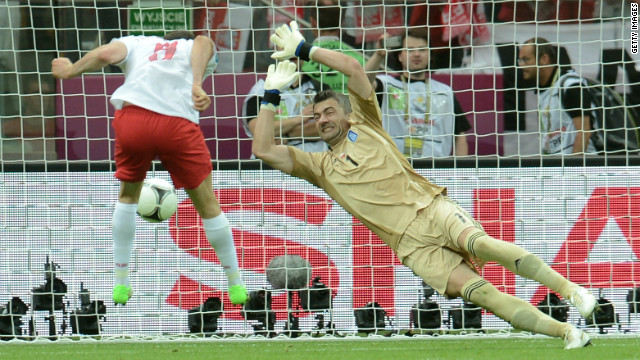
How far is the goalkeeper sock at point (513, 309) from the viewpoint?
251 inches

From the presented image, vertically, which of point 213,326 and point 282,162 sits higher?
point 282,162

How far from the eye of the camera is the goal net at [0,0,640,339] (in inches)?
334

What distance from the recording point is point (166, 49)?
6.72m

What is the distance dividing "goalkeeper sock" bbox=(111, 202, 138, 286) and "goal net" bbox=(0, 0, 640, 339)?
1398 millimetres

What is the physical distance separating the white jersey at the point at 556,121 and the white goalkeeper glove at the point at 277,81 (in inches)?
106

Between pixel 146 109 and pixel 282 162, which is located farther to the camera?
pixel 282 162

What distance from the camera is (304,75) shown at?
8.89 m

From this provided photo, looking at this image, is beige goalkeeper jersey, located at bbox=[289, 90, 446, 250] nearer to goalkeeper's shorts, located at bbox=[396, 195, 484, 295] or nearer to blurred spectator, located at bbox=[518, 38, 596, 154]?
goalkeeper's shorts, located at bbox=[396, 195, 484, 295]

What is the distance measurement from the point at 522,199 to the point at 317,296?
5.89 feet

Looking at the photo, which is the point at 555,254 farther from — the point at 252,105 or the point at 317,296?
the point at 252,105

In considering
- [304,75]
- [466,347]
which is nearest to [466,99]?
[304,75]

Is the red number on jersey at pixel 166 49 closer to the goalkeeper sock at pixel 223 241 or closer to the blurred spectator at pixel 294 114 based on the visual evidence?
the goalkeeper sock at pixel 223 241

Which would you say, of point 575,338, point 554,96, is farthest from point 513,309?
point 554,96

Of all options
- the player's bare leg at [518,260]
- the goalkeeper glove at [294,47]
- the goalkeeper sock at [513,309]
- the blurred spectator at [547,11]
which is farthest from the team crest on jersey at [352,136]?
the blurred spectator at [547,11]
